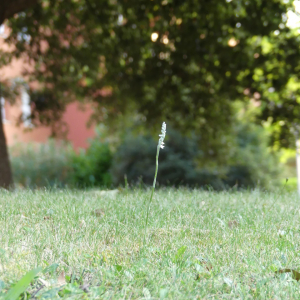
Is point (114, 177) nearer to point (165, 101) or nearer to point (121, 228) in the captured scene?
point (165, 101)

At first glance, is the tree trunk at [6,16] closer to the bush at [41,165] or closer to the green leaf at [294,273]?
the green leaf at [294,273]

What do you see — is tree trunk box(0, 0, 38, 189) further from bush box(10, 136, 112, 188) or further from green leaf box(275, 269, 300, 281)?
bush box(10, 136, 112, 188)

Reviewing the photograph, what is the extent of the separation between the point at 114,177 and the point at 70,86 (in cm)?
671

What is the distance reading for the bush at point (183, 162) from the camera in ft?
49.8

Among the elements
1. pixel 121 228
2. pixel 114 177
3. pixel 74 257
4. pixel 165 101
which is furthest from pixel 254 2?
pixel 114 177

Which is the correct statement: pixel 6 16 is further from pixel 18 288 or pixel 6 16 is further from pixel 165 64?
pixel 18 288

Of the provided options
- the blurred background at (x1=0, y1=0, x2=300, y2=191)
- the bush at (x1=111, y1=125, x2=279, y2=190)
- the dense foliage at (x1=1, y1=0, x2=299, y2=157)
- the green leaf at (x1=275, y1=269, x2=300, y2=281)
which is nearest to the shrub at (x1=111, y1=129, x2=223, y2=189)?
the bush at (x1=111, y1=125, x2=279, y2=190)

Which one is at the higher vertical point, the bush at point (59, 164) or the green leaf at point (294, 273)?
the green leaf at point (294, 273)

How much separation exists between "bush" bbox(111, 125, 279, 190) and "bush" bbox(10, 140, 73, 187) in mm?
3108

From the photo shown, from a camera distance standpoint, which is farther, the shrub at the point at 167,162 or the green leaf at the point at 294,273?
the shrub at the point at 167,162

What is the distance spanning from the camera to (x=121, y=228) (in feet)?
10.1

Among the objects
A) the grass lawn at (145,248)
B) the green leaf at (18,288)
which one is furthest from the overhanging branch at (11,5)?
the green leaf at (18,288)

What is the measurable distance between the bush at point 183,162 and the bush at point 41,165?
3.11 meters

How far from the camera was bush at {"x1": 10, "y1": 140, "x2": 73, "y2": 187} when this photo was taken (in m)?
18.1
